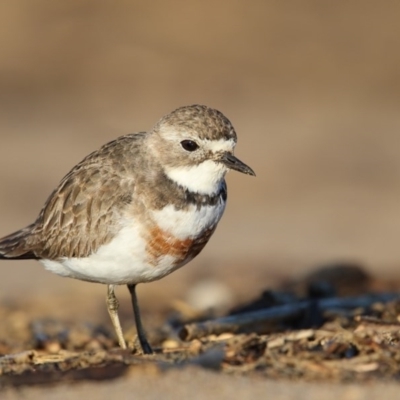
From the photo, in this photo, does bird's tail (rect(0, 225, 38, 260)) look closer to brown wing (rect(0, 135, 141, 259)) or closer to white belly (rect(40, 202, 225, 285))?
brown wing (rect(0, 135, 141, 259))

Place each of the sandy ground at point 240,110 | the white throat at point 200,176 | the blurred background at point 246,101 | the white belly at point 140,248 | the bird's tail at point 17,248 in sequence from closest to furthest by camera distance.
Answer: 1. the white belly at point 140,248
2. the white throat at point 200,176
3. the bird's tail at point 17,248
4. the sandy ground at point 240,110
5. the blurred background at point 246,101

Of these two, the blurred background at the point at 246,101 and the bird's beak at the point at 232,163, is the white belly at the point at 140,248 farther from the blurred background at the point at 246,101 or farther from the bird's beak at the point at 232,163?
the blurred background at the point at 246,101

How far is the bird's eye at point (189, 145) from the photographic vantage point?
757 centimetres

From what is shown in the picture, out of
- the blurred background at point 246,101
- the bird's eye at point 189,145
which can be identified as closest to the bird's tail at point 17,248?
the bird's eye at point 189,145

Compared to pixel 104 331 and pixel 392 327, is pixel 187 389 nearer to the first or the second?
pixel 392 327

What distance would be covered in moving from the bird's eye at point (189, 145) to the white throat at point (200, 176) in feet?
0.42

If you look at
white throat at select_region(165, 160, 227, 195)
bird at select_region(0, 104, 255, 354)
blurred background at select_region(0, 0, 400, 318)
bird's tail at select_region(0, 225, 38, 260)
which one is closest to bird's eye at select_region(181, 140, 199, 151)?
bird at select_region(0, 104, 255, 354)

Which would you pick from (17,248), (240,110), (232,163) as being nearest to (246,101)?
(240,110)

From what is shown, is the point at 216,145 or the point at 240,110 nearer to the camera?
the point at 216,145

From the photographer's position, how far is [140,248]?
24.0ft

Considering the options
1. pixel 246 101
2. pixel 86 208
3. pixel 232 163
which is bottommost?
pixel 86 208

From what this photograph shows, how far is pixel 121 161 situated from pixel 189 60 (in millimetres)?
12557

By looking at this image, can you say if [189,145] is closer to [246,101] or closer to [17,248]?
[17,248]

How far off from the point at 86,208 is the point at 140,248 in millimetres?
748
